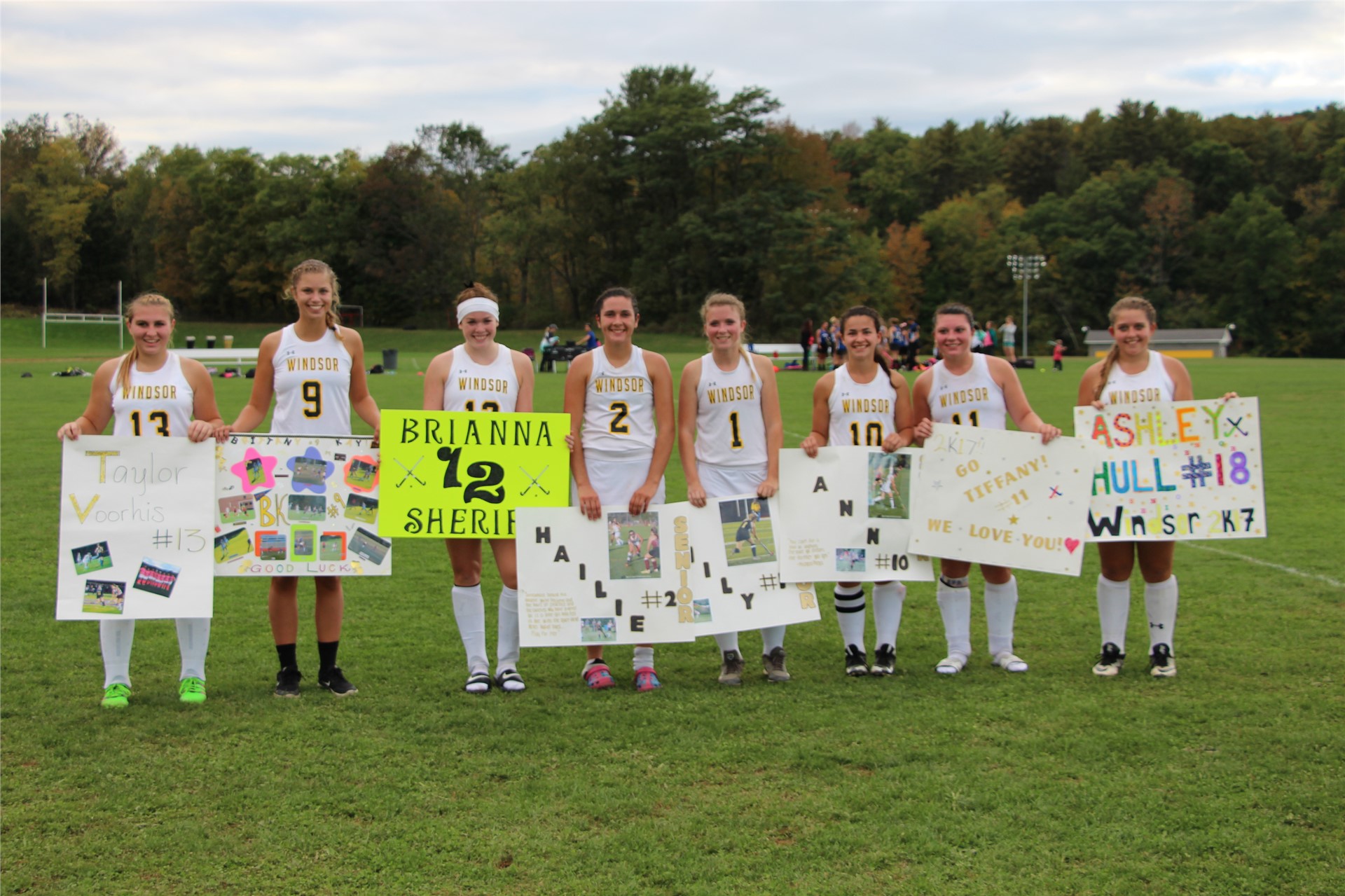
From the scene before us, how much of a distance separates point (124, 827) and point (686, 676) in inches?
122

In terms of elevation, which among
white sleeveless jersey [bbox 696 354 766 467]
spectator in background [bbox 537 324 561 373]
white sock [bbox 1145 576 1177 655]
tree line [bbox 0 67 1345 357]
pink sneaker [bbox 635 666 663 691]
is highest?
tree line [bbox 0 67 1345 357]

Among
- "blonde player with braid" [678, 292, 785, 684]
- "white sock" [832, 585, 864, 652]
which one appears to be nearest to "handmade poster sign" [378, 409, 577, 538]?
"blonde player with braid" [678, 292, 785, 684]

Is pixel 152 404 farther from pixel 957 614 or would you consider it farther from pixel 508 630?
pixel 957 614

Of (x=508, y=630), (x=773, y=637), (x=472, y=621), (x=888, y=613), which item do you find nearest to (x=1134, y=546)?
(x=888, y=613)

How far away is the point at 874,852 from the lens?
161 inches

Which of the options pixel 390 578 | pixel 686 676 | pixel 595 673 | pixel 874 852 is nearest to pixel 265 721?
pixel 595 673

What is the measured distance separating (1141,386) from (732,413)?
236 cm

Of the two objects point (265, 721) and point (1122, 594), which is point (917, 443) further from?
point (265, 721)

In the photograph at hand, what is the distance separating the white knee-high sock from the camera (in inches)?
255

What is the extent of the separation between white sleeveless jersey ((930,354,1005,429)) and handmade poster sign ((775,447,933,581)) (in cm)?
37

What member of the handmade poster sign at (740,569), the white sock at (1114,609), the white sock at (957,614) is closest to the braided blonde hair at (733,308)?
the handmade poster sign at (740,569)

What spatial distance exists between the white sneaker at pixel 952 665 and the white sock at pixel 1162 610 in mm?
1046

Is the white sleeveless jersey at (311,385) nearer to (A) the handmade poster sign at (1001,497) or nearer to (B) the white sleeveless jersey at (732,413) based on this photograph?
(B) the white sleeveless jersey at (732,413)

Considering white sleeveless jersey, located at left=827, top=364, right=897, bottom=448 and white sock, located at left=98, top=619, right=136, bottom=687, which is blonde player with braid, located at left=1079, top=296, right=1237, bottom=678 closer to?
white sleeveless jersey, located at left=827, top=364, right=897, bottom=448
